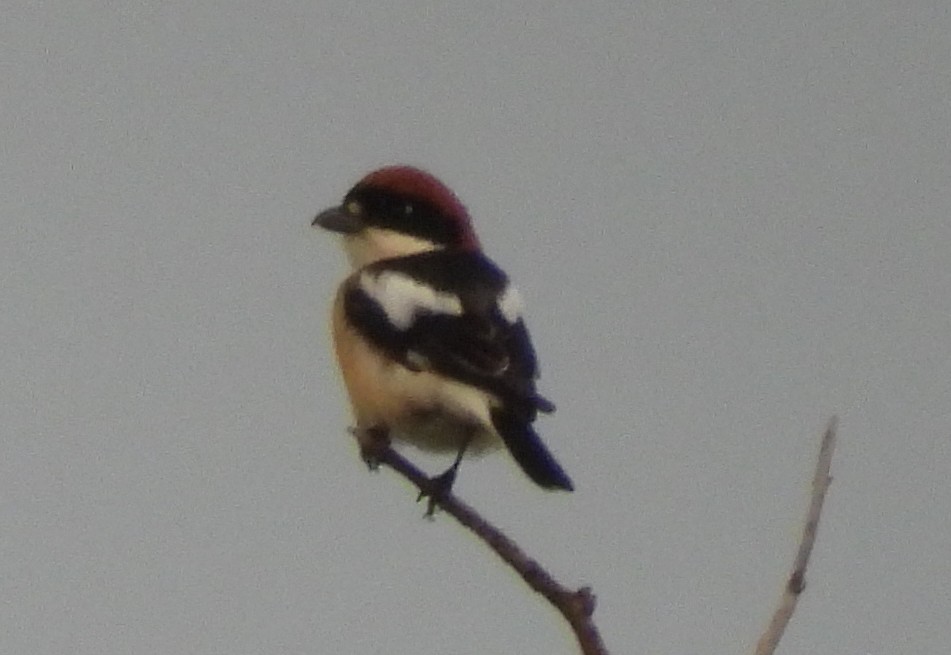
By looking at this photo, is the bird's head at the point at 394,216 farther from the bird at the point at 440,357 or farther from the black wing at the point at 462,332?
the black wing at the point at 462,332

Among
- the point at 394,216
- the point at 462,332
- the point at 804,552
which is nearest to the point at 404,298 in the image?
the point at 462,332

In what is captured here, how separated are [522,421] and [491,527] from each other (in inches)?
24.7

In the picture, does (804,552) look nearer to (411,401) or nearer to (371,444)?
(371,444)

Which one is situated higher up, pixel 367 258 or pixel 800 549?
pixel 367 258

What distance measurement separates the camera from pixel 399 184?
8.68ft

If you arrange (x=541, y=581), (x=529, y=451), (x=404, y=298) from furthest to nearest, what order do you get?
(x=404, y=298)
(x=529, y=451)
(x=541, y=581)

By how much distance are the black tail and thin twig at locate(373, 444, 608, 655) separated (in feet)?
1.07

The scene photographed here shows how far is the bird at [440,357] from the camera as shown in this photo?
2123 mm

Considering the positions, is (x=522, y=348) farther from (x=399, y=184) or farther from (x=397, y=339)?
(x=399, y=184)

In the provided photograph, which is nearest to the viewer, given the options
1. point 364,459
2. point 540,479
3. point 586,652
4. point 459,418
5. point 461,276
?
point 586,652

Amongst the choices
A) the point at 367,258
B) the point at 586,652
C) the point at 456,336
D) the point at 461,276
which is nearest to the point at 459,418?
the point at 456,336

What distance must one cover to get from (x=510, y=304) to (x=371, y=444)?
1.95ft

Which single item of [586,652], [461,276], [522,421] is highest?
[461,276]

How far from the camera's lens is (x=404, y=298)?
7.68ft
